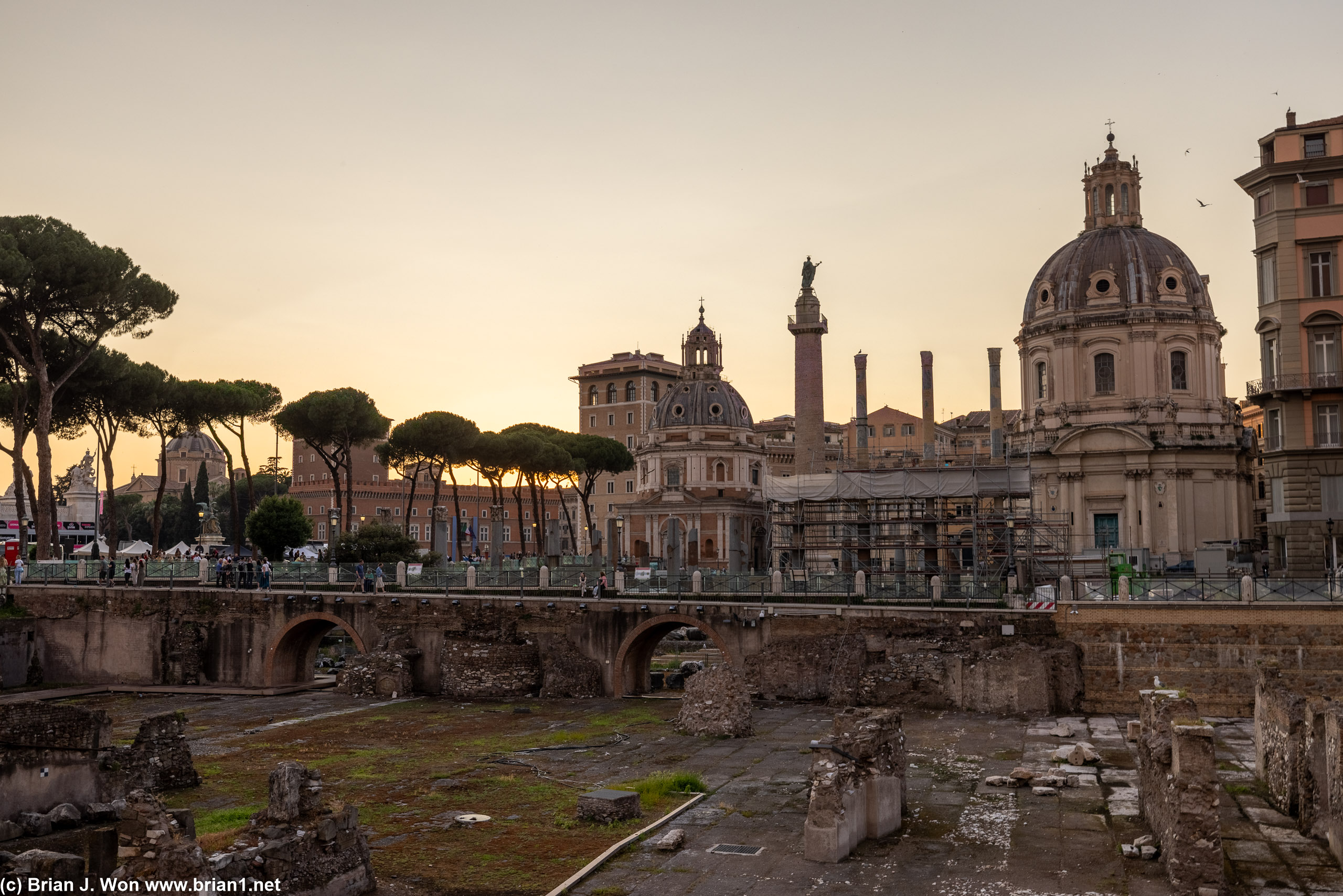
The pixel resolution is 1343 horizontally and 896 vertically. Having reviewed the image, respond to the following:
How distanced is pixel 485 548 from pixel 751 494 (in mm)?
29283

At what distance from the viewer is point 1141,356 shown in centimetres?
5075

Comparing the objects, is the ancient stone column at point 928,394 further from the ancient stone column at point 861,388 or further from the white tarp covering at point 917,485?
the white tarp covering at point 917,485

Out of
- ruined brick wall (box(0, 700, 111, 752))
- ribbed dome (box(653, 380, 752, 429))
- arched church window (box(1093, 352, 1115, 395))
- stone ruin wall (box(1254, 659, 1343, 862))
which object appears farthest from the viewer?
ribbed dome (box(653, 380, 752, 429))

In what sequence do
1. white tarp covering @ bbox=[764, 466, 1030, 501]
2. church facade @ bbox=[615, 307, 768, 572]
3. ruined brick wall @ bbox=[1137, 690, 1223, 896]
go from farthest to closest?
1. church facade @ bbox=[615, 307, 768, 572]
2. white tarp covering @ bbox=[764, 466, 1030, 501]
3. ruined brick wall @ bbox=[1137, 690, 1223, 896]

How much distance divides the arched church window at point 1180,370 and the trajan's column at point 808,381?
1659cm

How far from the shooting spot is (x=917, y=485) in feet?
A: 135

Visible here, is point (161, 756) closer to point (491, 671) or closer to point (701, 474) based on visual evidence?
point (491, 671)

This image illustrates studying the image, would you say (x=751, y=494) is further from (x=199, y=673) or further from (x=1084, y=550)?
(x=199, y=673)

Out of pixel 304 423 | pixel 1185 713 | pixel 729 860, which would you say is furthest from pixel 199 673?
pixel 1185 713

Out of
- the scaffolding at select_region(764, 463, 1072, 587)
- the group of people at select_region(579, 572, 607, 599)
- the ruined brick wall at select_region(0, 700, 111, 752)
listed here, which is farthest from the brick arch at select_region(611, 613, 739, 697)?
the ruined brick wall at select_region(0, 700, 111, 752)

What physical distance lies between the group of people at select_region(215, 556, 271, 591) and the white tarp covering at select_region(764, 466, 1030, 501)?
19.6 metres

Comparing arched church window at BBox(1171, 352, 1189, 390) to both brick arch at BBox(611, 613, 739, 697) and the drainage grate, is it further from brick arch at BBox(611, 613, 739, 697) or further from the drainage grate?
the drainage grate

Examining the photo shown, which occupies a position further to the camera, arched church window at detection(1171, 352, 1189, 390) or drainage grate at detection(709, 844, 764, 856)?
arched church window at detection(1171, 352, 1189, 390)

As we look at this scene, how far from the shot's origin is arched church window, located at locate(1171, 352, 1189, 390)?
50969 mm
